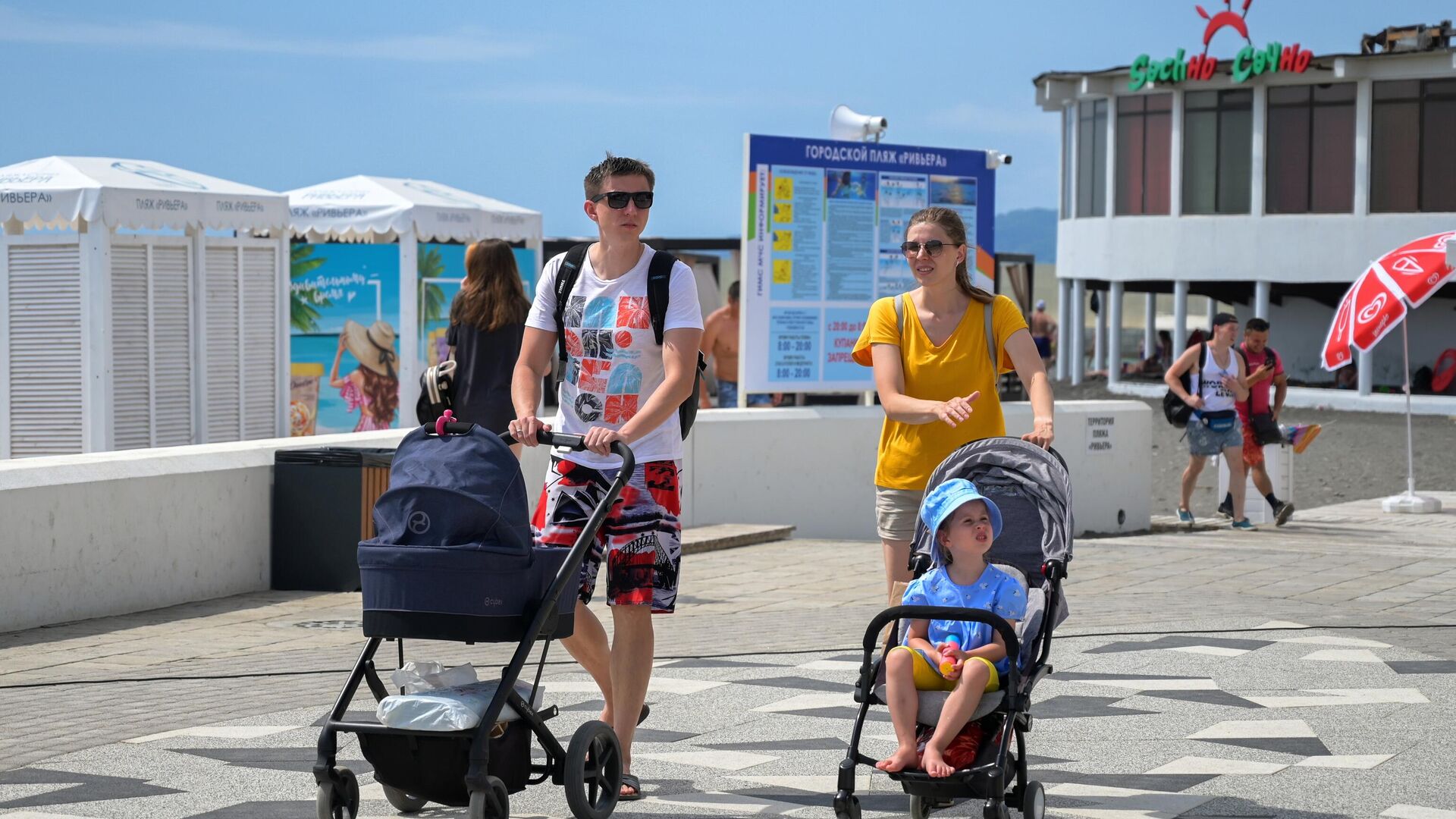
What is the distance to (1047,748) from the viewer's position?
6570 mm

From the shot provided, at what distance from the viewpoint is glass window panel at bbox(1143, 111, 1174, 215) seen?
139ft

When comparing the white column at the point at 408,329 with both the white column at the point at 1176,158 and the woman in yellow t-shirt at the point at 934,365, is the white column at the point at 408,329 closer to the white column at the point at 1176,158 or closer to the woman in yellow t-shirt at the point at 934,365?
the woman in yellow t-shirt at the point at 934,365

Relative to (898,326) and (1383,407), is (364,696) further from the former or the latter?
(1383,407)

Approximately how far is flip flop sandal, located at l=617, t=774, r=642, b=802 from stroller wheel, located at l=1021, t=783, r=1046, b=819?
3.75ft

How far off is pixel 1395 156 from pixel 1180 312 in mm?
5242

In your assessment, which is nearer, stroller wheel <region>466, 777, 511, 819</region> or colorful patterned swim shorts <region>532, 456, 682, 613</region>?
stroller wheel <region>466, 777, 511, 819</region>

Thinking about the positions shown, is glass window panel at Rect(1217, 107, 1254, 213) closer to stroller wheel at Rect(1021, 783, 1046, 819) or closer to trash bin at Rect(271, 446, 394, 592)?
trash bin at Rect(271, 446, 394, 592)

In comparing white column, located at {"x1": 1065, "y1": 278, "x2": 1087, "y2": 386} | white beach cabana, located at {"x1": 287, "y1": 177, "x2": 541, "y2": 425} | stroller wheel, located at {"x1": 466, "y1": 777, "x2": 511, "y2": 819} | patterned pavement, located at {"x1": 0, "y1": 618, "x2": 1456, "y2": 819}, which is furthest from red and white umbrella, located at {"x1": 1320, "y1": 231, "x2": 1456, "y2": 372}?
white column, located at {"x1": 1065, "y1": 278, "x2": 1087, "y2": 386}

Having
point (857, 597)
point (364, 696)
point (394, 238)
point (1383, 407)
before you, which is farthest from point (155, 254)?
point (1383, 407)

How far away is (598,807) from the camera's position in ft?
17.8

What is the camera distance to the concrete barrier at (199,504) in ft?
30.8

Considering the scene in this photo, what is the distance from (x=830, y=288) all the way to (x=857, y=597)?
489 cm

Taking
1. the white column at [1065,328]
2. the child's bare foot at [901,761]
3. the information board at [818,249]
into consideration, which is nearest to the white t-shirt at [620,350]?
the child's bare foot at [901,761]

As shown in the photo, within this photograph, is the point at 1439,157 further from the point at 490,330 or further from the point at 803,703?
the point at 803,703
